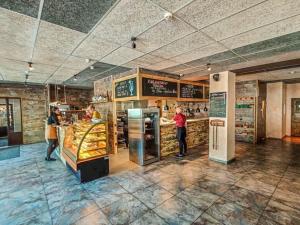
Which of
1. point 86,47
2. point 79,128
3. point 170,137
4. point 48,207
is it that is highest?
point 86,47

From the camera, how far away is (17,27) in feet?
8.54

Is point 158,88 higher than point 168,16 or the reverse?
the reverse

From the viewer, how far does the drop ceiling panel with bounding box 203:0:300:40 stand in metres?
2.17

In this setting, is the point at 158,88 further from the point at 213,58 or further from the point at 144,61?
the point at 213,58

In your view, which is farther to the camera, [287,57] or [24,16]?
[287,57]

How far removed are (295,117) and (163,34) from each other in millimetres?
9796

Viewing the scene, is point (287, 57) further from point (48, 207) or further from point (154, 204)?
point (48, 207)

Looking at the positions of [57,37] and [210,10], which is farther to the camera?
[57,37]

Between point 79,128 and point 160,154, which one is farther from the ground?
point 79,128

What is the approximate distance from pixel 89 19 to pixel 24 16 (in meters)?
0.90

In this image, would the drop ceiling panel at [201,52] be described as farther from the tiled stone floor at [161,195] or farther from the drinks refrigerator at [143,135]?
the tiled stone floor at [161,195]

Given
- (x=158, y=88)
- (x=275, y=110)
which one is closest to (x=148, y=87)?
(x=158, y=88)

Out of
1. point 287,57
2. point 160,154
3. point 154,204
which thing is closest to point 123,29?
point 154,204

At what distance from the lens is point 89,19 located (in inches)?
95.0
